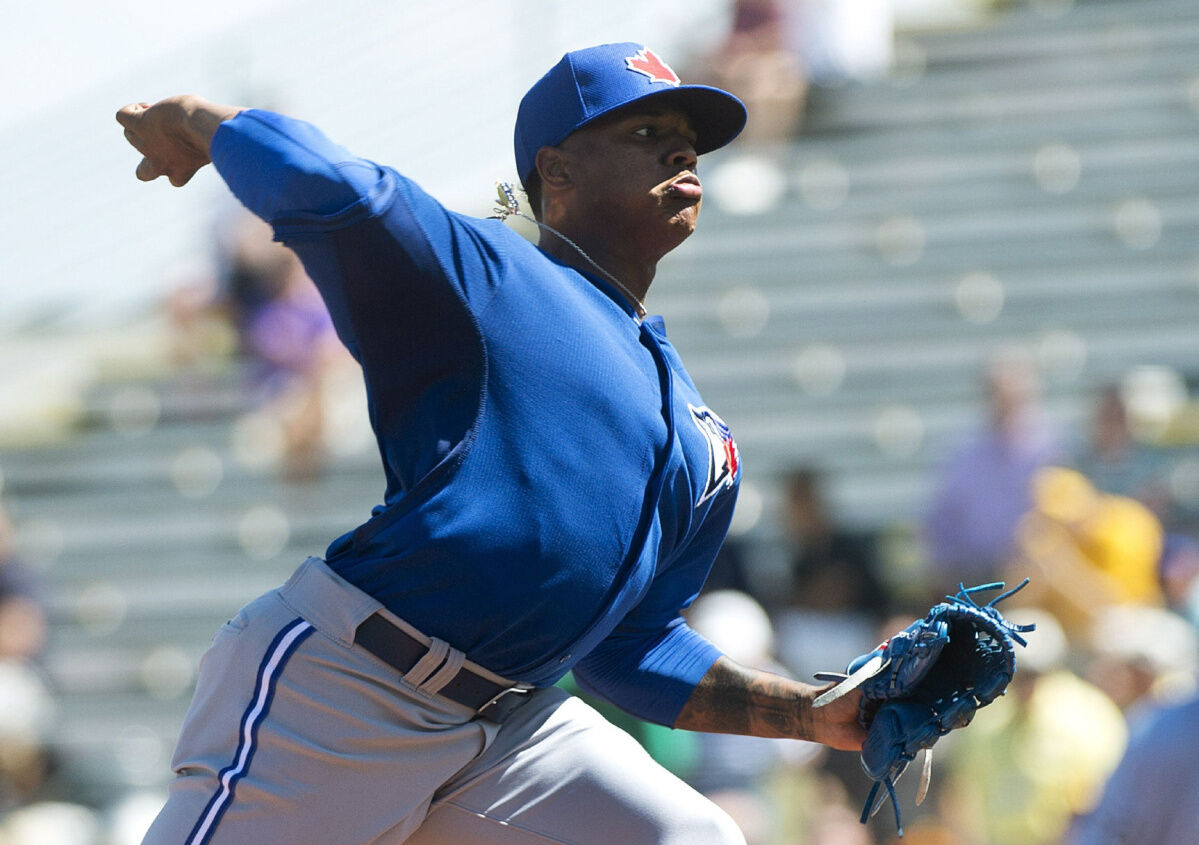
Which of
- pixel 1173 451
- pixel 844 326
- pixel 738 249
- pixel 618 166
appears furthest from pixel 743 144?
pixel 618 166

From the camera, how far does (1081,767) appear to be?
238 inches

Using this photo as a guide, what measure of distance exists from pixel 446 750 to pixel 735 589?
438 cm

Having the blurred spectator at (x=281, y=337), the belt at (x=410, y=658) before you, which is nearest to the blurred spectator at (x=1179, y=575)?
the blurred spectator at (x=281, y=337)

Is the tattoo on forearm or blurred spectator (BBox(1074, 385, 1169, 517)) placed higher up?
the tattoo on forearm

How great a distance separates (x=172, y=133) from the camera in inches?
112

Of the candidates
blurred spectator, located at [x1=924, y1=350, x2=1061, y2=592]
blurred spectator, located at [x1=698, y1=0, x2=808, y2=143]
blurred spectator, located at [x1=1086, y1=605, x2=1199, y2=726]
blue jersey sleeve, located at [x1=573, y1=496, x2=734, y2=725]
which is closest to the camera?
blue jersey sleeve, located at [x1=573, y1=496, x2=734, y2=725]

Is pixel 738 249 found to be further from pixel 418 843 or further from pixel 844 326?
pixel 418 843

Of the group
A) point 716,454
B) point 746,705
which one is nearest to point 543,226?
point 716,454

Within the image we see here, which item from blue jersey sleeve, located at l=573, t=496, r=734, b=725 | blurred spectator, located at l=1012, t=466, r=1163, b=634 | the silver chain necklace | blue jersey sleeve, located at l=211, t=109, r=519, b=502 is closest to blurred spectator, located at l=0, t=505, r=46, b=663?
blurred spectator, located at l=1012, t=466, r=1163, b=634

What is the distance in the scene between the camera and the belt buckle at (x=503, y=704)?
2787 mm

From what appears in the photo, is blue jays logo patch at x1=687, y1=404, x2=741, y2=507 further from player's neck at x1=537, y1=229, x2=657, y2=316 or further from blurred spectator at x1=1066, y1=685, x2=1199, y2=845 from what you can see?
blurred spectator at x1=1066, y1=685, x2=1199, y2=845

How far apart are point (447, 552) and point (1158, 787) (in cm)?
158

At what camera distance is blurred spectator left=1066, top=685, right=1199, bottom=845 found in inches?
126

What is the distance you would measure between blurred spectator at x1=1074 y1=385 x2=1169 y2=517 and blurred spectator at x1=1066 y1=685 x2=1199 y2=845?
4101 millimetres
